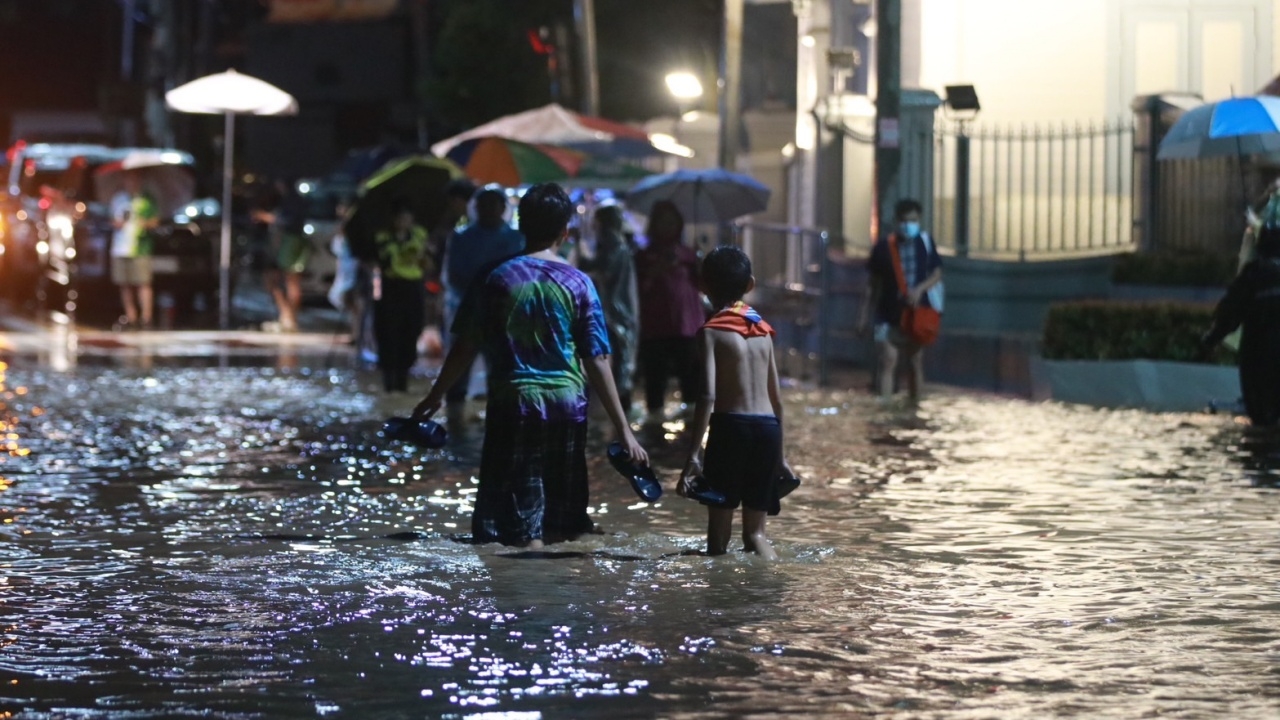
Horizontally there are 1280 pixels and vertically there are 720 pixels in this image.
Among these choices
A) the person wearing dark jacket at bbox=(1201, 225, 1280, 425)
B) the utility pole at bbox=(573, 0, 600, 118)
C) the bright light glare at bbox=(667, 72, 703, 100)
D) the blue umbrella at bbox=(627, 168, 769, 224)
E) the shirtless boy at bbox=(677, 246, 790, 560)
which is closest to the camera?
the shirtless boy at bbox=(677, 246, 790, 560)

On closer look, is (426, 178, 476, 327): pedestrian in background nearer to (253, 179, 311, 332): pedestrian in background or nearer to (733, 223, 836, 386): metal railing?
(733, 223, 836, 386): metal railing

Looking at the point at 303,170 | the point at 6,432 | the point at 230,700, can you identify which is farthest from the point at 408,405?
the point at 303,170

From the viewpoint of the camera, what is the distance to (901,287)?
1833 centimetres

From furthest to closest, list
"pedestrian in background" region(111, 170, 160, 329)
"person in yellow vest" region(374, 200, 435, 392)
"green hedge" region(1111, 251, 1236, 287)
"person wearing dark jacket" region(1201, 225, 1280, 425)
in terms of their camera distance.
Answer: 1. "pedestrian in background" region(111, 170, 160, 329)
2. "green hedge" region(1111, 251, 1236, 287)
3. "person in yellow vest" region(374, 200, 435, 392)
4. "person wearing dark jacket" region(1201, 225, 1280, 425)

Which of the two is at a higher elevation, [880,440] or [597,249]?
[597,249]

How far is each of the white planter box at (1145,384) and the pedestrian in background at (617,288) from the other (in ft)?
14.2

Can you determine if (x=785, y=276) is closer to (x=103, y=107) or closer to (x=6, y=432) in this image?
(x=6, y=432)

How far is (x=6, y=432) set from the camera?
15.5 meters

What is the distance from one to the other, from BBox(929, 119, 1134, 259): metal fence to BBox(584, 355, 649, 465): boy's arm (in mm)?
13568

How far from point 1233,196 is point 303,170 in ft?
134

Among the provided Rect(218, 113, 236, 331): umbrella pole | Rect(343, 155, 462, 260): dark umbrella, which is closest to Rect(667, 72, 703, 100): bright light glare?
Rect(343, 155, 462, 260): dark umbrella

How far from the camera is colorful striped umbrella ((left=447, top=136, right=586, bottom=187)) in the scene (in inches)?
879

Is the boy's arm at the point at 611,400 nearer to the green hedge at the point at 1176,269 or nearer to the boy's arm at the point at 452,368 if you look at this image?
the boy's arm at the point at 452,368

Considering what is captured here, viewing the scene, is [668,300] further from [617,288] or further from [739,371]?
[739,371]
